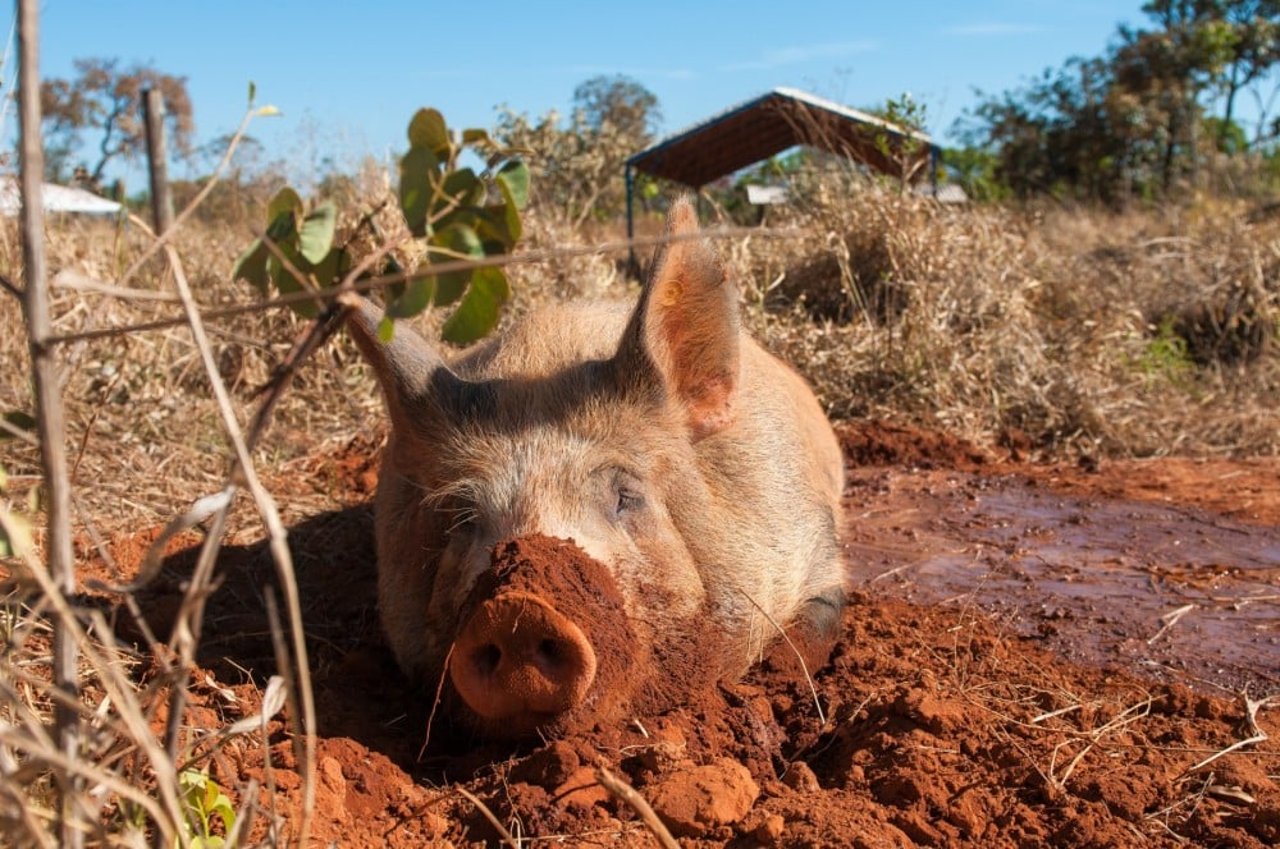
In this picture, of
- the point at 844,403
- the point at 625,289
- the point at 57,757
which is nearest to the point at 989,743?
the point at 57,757

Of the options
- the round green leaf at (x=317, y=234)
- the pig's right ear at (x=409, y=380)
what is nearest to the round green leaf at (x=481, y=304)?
the round green leaf at (x=317, y=234)

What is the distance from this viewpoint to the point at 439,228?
2.03m

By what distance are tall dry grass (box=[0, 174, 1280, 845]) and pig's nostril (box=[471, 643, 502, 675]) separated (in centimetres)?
248

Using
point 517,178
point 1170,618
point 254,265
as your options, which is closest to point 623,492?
point 517,178

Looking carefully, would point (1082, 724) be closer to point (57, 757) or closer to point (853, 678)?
point (853, 678)

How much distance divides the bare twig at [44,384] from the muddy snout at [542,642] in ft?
3.63

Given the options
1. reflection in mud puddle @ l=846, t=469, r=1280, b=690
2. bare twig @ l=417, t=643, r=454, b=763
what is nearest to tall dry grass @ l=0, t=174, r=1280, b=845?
reflection in mud puddle @ l=846, t=469, r=1280, b=690

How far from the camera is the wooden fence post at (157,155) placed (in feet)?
38.5

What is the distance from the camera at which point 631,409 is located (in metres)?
3.46

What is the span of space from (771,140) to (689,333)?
12.0 m

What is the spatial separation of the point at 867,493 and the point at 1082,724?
3191mm

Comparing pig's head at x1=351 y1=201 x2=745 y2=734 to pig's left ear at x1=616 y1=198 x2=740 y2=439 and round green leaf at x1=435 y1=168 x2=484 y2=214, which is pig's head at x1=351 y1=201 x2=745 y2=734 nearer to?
pig's left ear at x1=616 y1=198 x2=740 y2=439

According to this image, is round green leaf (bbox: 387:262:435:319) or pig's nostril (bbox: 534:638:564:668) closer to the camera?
round green leaf (bbox: 387:262:435:319)

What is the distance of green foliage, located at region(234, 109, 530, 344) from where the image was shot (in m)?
1.90
